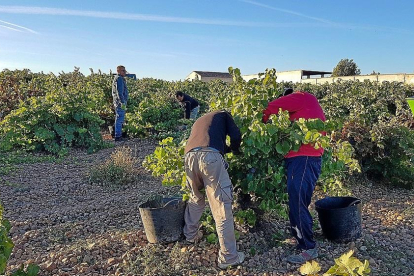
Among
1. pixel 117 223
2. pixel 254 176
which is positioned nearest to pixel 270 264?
pixel 254 176

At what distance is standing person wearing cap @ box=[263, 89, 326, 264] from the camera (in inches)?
156

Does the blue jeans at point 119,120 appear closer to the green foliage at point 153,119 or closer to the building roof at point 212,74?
the green foliage at point 153,119

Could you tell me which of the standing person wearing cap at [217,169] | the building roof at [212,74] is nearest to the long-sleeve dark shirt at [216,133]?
the standing person wearing cap at [217,169]

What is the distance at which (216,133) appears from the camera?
3.84 meters

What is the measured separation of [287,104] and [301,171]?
25.8 inches

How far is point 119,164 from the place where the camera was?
7.11 m

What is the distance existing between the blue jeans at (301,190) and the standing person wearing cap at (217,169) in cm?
59

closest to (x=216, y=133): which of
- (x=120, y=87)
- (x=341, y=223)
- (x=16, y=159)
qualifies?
(x=341, y=223)

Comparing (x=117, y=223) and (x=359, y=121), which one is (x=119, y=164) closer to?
(x=117, y=223)

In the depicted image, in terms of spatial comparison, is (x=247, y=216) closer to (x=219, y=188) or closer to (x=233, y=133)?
(x=219, y=188)

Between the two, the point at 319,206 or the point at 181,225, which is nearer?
the point at 181,225

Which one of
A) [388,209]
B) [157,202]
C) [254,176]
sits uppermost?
[254,176]

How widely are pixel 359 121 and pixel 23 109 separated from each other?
22.6ft

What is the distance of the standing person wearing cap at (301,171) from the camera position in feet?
13.0
